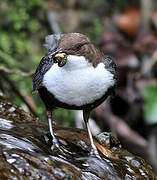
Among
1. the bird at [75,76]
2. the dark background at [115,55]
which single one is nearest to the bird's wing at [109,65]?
the bird at [75,76]

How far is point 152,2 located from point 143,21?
0.53m

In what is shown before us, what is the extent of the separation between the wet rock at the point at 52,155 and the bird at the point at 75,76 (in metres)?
0.13

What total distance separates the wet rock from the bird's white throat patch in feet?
1.34

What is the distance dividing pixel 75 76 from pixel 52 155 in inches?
25.7

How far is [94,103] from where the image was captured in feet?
12.7

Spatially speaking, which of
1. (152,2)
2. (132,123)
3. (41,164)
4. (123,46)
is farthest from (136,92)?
(41,164)

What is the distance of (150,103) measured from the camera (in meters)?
7.22

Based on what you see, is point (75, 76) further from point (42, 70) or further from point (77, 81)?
point (42, 70)

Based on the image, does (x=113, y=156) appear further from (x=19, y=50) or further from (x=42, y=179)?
(x=19, y=50)

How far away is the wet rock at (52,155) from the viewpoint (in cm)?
290

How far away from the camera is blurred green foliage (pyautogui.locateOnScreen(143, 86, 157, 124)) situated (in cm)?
719

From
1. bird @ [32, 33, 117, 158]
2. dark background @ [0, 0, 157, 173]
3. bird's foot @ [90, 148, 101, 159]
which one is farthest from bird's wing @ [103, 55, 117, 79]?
dark background @ [0, 0, 157, 173]

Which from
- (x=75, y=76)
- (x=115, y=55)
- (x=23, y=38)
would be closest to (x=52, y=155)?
(x=75, y=76)

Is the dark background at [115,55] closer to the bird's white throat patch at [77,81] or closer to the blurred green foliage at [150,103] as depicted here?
the blurred green foliage at [150,103]
